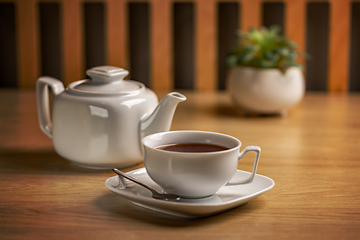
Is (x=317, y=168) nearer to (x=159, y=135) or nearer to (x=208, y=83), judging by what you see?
(x=159, y=135)

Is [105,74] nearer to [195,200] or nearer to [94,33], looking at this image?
[195,200]

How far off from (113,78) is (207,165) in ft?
0.93

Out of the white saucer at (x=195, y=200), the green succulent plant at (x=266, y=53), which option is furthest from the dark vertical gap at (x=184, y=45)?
the white saucer at (x=195, y=200)

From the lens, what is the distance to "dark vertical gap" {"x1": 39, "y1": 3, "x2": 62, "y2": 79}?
199 cm

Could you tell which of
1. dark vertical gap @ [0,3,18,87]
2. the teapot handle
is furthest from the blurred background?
the teapot handle

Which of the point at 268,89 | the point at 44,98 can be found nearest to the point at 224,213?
the point at 44,98

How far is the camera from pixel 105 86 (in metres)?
0.73

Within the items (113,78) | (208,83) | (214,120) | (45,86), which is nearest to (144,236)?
(113,78)

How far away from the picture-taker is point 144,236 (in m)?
0.49

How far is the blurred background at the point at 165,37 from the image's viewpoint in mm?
1759

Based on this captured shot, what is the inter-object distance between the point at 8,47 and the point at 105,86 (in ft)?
4.87

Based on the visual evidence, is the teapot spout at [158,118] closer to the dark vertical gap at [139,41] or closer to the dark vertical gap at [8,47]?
the dark vertical gap at [139,41]

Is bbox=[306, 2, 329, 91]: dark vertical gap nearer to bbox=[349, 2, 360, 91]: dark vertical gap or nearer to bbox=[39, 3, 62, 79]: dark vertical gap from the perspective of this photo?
bbox=[349, 2, 360, 91]: dark vertical gap

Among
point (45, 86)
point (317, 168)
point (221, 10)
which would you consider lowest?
point (317, 168)
